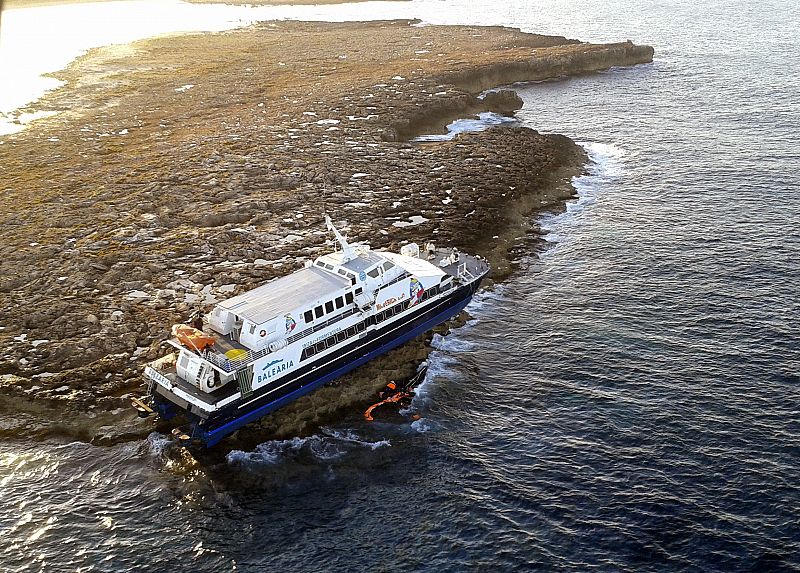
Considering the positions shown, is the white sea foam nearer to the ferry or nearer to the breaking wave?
the ferry

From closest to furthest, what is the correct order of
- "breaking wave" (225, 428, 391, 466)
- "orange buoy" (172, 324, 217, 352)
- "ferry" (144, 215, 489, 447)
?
1. "breaking wave" (225, 428, 391, 466)
2. "ferry" (144, 215, 489, 447)
3. "orange buoy" (172, 324, 217, 352)

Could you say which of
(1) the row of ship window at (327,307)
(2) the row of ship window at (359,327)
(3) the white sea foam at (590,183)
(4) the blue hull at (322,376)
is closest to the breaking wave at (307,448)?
(4) the blue hull at (322,376)

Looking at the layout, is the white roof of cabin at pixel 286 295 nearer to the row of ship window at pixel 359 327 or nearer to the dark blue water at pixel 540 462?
the row of ship window at pixel 359 327

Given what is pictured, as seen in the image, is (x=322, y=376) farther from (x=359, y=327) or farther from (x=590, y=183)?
(x=590, y=183)

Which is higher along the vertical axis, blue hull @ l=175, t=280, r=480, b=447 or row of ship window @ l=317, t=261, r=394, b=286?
row of ship window @ l=317, t=261, r=394, b=286

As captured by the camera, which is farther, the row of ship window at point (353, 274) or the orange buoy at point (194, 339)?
the row of ship window at point (353, 274)

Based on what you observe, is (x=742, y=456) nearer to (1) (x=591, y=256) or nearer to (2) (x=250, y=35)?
(1) (x=591, y=256)

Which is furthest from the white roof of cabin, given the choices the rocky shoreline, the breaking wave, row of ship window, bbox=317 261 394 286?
the breaking wave
